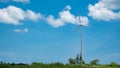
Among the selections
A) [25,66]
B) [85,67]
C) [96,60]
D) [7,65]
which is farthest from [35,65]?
[96,60]

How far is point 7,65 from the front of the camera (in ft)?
199

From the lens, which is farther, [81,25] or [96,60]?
[96,60]

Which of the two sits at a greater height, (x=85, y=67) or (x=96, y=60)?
(x=96, y=60)

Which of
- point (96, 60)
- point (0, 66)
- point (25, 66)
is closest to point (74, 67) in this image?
point (25, 66)

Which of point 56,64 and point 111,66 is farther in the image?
point 111,66

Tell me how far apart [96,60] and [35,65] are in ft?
179

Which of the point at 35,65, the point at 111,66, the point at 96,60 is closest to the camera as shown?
the point at 35,65

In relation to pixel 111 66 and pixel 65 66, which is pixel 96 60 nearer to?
pixel 111 66

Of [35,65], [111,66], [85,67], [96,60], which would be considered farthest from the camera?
[96,60]

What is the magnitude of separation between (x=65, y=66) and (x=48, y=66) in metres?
4.11

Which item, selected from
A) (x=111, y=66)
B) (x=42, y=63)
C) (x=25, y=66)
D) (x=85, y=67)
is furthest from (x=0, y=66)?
(x=111, y=66)

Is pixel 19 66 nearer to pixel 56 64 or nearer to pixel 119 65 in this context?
pixel 56 64

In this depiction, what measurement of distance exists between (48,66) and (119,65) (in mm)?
24623

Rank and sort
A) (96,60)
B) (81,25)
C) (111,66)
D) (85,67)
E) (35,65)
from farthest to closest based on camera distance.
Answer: (96,60)
(111,66)
(85,67)
(35,65)
(81,25)
